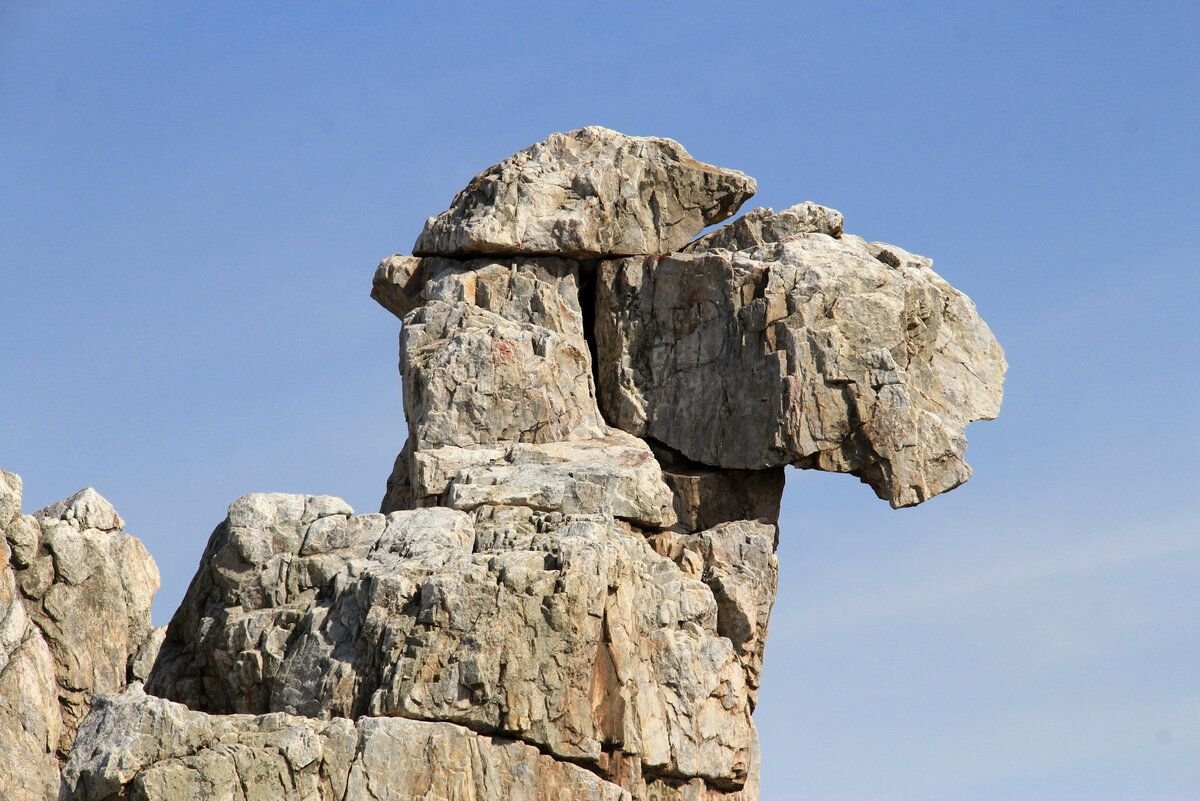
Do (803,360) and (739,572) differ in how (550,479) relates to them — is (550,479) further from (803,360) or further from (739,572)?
(803,360)

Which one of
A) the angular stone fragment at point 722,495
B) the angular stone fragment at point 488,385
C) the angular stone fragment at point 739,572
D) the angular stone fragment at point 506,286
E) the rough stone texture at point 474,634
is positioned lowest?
the rough stone texture at point 474,634

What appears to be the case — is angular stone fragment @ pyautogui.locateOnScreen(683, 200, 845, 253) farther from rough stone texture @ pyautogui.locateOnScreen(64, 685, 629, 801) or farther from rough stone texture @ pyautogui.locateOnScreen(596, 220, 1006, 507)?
rough stone texture @ pyautogui.locateOnScreen(64, 685, 629, 801)

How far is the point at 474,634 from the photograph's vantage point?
31656mm

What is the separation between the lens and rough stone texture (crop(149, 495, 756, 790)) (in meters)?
31.6

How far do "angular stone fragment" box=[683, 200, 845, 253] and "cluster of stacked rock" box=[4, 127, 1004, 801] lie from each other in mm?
50

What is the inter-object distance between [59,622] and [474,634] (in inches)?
825

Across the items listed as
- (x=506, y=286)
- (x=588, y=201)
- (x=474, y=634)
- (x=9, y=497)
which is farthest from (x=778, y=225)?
(x=9, y=497)

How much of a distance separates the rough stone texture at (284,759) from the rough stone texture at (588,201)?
11.6m

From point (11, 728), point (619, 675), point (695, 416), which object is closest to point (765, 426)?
point (695, 416)

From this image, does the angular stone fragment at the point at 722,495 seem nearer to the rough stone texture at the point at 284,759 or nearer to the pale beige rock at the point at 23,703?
the rough stone texture at the point at 284,759

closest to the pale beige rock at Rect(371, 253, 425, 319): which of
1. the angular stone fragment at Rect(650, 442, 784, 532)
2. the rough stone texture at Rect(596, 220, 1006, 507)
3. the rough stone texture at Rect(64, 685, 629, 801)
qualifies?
the rough stone texture at Rect(596, 220, 1006, 507)

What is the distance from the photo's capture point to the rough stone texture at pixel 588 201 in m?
40.3

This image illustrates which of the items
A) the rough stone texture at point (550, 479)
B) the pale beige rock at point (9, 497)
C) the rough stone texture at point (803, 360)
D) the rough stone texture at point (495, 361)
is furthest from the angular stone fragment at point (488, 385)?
the pale beige rock at point (9, 497)

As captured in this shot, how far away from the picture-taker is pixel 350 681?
31.8 m
